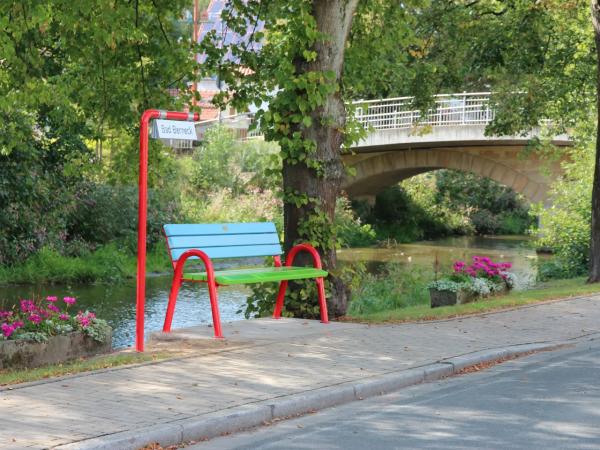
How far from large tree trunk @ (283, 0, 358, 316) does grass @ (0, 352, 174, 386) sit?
380 cm

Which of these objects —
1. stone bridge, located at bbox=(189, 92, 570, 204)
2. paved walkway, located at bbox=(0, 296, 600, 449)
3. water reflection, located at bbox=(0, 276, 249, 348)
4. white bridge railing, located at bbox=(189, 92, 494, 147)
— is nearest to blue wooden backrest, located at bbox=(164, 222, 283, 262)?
paved walkway, located at bbox=(0, 296, 600, 449)

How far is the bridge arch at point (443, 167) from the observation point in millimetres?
40281

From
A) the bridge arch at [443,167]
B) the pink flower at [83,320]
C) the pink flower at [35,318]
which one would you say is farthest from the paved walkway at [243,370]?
the bridge arch at [443,167]

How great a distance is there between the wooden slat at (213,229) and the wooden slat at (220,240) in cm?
4

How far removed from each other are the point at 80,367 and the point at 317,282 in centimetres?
419

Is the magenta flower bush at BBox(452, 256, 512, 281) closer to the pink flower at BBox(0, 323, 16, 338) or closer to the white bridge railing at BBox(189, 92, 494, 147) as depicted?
the pink flower at BBox(0, 323, 16, 338)

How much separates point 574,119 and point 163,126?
57.0 feet

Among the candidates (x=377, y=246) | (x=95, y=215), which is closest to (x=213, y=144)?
(x=377, y=246)

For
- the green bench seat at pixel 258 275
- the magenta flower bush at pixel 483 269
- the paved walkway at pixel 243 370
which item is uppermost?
the green bench seat at pixel 258 275

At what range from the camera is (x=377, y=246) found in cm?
4091

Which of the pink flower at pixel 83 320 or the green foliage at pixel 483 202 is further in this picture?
the green foliage at pixel 483 202

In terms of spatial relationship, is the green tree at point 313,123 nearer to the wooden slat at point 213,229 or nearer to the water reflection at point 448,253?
the wooden slat at point 213,229

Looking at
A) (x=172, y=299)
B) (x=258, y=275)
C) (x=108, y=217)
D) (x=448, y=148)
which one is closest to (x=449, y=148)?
(x=448, y=148)

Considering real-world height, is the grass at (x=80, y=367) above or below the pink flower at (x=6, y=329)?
below
